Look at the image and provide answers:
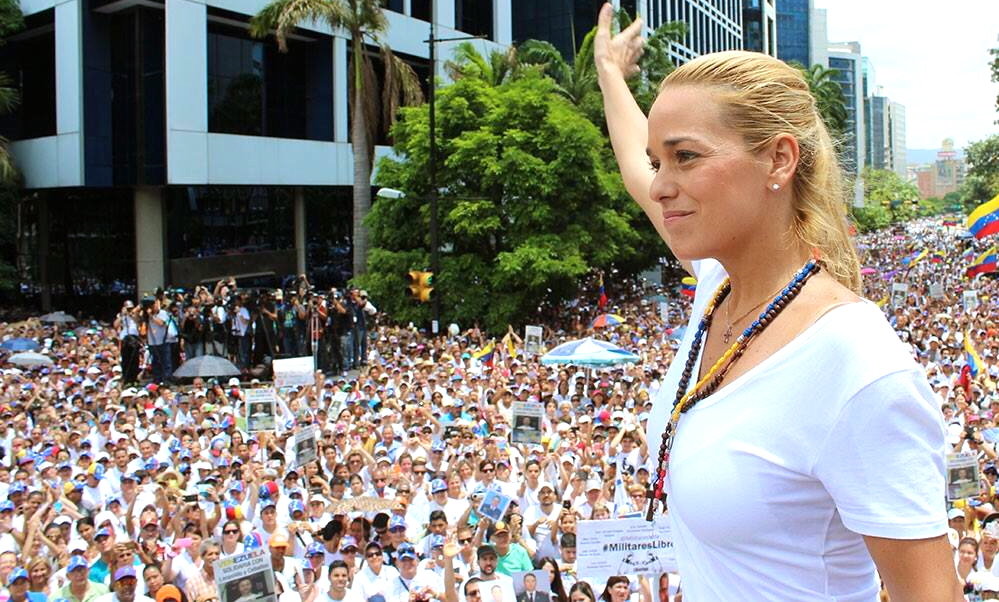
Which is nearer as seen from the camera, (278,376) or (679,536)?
(679,536)

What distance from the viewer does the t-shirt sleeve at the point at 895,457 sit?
1.08m

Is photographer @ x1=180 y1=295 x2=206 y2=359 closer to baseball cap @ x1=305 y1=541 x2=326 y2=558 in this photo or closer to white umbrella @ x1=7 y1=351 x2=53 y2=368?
white umbrella @ x1=7 y1=351 x2=53 y2=368

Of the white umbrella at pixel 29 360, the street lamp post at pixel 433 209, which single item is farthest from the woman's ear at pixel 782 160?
the street lamp post at pixel 433 209

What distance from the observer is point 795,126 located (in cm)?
131

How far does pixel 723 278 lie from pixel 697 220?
0.28m

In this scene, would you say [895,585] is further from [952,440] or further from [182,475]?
[952,440]

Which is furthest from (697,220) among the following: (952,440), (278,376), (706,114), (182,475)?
(278,376)

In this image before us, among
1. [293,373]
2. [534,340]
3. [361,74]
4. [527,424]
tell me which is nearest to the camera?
[527,424]

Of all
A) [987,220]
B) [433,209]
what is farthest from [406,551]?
[987,220]

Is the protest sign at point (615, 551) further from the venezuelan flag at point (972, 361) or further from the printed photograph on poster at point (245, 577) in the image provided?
the venezuelan flag at point (972, 361)

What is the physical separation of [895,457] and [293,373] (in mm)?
13717

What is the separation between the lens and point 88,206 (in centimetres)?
3350

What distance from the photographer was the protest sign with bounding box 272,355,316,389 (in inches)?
563

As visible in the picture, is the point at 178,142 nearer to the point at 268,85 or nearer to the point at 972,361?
the point at 268,85
